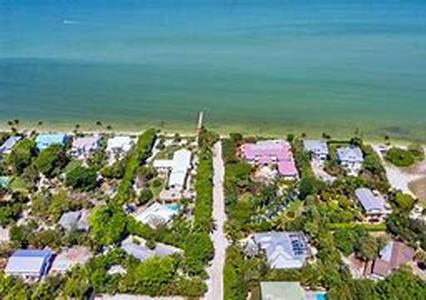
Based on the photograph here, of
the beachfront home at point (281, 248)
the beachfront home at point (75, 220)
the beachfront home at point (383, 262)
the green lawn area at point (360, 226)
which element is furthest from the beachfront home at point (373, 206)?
the beachfront home at point (75, 220)

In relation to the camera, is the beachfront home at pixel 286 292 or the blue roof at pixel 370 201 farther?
the blue roof at pixel 370 201

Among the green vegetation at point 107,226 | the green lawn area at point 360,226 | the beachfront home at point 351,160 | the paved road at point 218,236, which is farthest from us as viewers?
the beachfront home at point 351,160

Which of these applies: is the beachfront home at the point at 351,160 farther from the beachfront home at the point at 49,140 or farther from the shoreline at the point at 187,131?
the beachfront home at the point at 49,140

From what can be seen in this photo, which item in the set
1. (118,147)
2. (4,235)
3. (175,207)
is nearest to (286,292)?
(175,207)

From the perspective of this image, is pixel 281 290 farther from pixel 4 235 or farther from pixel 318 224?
pixel 4 235

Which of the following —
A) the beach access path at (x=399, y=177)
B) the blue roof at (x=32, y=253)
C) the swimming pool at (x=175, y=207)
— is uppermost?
the beach access path at (x=399, y=177)

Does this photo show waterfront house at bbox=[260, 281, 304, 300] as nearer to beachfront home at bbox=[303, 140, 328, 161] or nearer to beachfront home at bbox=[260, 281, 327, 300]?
beachfront home at bbox=[260, 281, 327, 300]
